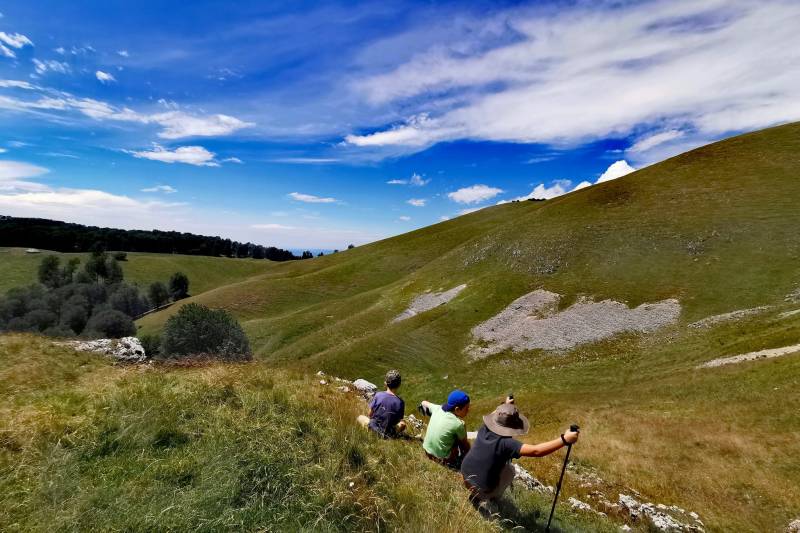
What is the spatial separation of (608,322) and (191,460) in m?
42.5

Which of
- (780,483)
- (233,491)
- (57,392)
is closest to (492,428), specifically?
(233,491)

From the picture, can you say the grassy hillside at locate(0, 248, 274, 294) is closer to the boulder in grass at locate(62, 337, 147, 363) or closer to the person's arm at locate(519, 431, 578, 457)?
the boulder in grass at locate(62, 337, 147, 363)

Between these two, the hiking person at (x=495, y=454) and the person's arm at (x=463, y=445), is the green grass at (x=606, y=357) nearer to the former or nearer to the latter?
the hiking person at (x=495, y=454)

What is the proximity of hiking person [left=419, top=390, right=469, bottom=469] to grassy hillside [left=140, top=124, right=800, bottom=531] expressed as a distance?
310 inches

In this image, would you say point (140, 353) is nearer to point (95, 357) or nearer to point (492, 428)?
point (95, 357)

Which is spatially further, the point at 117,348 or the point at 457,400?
the point at 117,348

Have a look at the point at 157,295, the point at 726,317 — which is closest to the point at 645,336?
the point at 726,317

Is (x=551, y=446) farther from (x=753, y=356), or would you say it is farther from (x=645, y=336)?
(x=645, y=336)

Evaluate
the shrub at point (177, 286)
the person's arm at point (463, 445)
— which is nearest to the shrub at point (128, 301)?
the shrub at point (177, 286)

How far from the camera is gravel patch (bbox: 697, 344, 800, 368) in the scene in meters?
23.7

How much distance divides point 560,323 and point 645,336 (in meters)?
8.16

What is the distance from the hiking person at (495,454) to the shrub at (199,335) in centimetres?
3989

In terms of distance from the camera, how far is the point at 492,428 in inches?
294

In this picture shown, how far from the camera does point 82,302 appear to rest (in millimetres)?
93625
